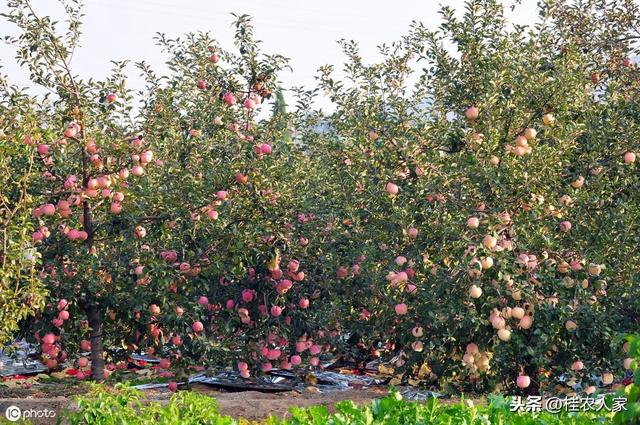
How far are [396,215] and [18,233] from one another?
2811 millimetres

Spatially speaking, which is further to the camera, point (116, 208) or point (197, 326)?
point (197, 326)

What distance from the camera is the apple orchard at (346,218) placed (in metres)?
7.65

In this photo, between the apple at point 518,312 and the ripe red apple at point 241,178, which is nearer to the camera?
the apple at point 518,312

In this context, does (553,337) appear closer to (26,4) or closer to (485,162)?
(485,162)

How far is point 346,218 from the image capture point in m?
9.09

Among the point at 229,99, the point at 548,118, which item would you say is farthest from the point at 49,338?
the point at 548,118

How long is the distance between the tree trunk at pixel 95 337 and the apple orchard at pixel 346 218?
0.7 inches

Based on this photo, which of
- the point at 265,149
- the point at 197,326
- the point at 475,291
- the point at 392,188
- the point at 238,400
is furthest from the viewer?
the point at 265,149

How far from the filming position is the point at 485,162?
7.70 m

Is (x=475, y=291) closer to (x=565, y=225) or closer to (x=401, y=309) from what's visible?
(x=401, y=309)

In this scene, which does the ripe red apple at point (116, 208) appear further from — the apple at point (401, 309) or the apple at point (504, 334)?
the apple at point (504, 334)

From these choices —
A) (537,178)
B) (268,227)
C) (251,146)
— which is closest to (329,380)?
(268,227)

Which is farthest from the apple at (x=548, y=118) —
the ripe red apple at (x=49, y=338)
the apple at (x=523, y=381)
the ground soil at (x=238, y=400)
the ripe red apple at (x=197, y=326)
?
the ripe red apple at (x=49, y=338)

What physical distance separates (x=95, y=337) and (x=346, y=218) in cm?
241
